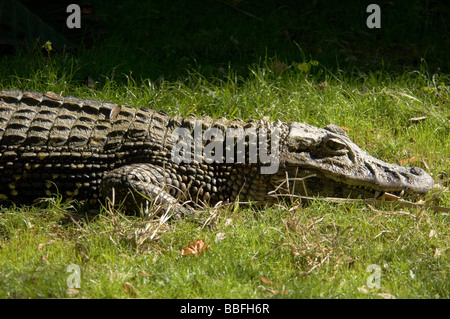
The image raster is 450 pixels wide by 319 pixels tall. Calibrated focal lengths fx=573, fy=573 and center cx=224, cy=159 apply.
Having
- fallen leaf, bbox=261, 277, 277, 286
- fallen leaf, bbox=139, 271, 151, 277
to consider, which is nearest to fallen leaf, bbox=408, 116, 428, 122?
fallen leaf, bbox=261, 277, 277, 286

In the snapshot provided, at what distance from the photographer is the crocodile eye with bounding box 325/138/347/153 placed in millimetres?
4887

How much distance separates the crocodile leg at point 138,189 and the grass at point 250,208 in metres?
0.14

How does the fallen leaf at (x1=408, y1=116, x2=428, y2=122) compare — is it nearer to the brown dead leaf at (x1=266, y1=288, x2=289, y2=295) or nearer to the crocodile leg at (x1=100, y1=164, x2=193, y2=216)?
the crocodile leg at (x1=100, y1=164, x2=193, y2=216)

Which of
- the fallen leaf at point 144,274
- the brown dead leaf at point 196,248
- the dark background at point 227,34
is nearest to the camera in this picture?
the fallen leaf at point 144,274

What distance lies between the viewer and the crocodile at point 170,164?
479 cm

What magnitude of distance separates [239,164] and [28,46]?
3.49m

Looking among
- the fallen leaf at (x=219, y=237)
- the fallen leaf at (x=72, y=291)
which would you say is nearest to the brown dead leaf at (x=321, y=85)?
the fallen leaf at (x=219, y=237)

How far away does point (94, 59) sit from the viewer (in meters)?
6.94

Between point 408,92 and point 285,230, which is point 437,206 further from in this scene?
point 408,92

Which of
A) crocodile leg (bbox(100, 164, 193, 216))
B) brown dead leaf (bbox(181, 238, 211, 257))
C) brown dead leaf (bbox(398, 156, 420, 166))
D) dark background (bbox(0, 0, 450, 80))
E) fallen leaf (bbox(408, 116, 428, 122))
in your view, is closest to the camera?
brown dead leaf (bbox(181, 238, 211, 257))

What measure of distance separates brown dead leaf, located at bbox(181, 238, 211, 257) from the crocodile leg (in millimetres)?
466

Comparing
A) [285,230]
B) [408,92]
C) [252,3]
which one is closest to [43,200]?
[285,230]

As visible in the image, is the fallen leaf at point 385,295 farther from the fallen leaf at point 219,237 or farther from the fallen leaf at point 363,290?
the fallen leaf at point 219,237

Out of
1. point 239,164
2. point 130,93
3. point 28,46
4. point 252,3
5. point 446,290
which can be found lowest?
point 446,290
